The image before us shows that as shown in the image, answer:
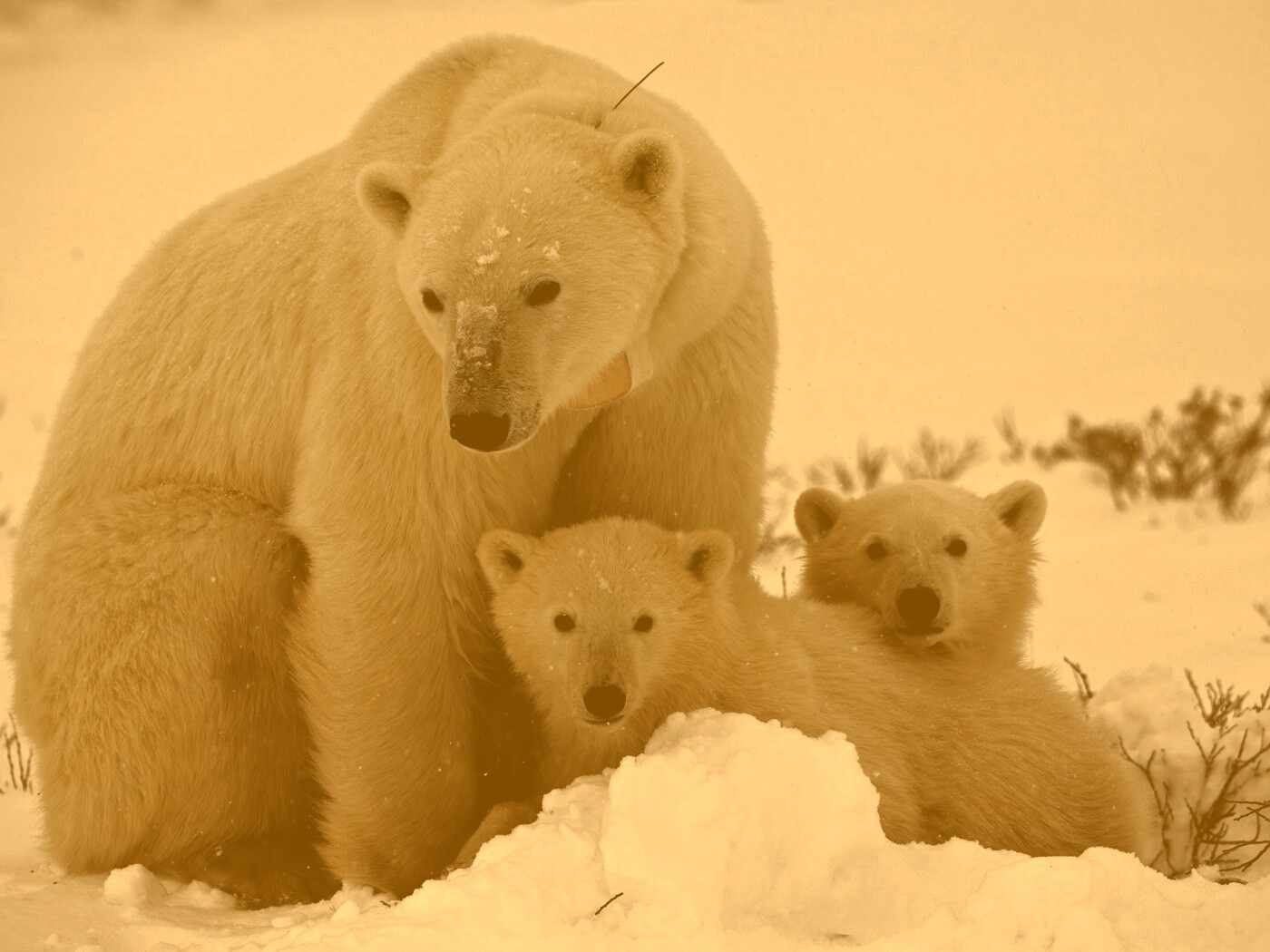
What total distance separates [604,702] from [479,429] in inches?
27.5

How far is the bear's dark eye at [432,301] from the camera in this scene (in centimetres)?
307

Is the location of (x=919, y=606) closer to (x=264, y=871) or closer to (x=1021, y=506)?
(x=1021, y=506)

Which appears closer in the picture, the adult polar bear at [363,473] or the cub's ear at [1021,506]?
the adult polar bear at [363,473]

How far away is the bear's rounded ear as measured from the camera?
3.13 metres

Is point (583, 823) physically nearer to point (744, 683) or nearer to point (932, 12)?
point (744, 683)

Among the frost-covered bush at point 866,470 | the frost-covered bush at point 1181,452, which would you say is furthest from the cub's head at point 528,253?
the frost-covered bush at point 1181,452

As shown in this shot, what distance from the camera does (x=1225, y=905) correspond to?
2633 mm

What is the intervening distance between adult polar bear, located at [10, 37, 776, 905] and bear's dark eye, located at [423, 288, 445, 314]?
0.03 meters

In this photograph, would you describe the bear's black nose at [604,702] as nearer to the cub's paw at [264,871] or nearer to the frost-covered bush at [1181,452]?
the cub's paw at [264,871]

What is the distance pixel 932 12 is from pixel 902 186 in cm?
208

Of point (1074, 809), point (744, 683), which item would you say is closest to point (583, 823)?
point (744, 683)

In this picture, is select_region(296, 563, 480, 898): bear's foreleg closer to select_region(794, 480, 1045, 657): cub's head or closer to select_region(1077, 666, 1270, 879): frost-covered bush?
select_region(794, 480, 1045, 657): cub's head

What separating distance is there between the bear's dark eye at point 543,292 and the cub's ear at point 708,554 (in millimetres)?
779

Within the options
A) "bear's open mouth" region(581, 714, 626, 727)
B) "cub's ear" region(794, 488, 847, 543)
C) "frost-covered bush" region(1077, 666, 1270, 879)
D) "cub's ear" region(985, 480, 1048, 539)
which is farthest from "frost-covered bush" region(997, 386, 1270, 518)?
"bear's open mouth" region(581, 714, 626, 727)
